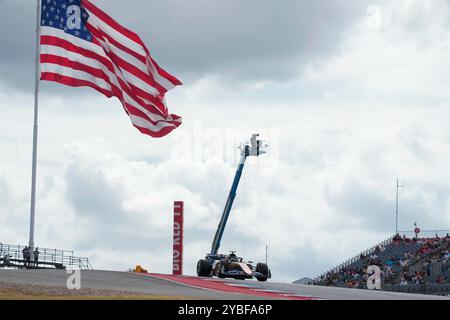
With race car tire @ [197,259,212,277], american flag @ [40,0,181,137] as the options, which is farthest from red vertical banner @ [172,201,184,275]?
american flag @ [40,0,181,137]

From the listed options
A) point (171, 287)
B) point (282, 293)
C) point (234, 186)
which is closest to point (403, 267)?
point (234, 186)

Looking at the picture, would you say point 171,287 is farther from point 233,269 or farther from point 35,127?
point 233,269

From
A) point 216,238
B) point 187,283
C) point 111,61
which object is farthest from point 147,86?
point 216,238

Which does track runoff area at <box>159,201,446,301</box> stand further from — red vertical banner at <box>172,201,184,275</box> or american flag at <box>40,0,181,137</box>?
red vertical banner at <box>172,201,184,275</box>

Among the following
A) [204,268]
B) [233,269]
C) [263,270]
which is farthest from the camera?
[204,268]

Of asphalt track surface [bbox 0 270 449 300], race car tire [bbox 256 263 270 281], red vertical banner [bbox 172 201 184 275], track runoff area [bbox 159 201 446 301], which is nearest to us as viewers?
asphalt track surface [bbox 0 270 449 300]

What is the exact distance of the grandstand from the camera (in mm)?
63438

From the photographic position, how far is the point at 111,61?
125 feet

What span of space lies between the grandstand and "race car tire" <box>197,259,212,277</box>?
11387 millimetres

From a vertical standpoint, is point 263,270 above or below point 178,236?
below

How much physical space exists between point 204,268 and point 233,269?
80.2 inches

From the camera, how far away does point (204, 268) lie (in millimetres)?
58125
